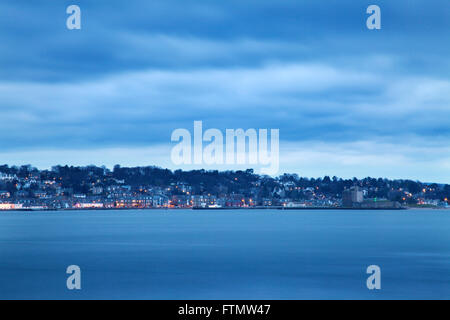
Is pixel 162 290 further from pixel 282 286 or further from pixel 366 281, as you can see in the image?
pixel 366 281

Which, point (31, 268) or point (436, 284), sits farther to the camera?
point (31, 268)

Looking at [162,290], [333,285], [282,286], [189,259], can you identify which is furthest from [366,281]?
[189,259]

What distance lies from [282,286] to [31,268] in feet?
53.4

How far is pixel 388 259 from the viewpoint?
4234 centimetres
